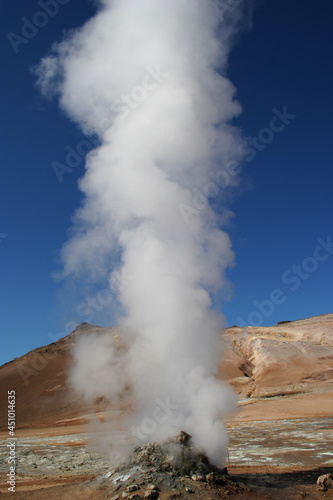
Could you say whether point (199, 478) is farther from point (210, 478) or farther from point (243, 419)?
point (243, 419)

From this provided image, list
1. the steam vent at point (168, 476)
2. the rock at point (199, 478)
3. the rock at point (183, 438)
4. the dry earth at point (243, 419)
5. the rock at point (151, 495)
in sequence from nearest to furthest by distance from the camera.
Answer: the rock at point (151, 495)
the steam vent at point (168, 476)
the rock at point (199, 478)
the rock at point (183, 438)
the dry earth at point (243, 419)

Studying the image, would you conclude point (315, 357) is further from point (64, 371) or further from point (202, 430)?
point (202, 430)

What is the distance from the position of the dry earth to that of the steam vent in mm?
98

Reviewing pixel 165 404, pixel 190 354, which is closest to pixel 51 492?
pixel 165 404

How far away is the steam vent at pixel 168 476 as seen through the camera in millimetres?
8242

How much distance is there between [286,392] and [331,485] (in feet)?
110

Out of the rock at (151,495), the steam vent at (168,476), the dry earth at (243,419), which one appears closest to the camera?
the rock at (151,495)

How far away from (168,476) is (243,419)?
22847mm

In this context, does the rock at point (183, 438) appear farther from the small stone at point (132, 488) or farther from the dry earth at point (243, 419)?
the small stone at point (132, 488)

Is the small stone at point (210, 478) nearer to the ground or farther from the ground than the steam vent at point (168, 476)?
nearer to the ground

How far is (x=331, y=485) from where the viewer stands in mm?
9016

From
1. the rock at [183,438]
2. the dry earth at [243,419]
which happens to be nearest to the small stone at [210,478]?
the dry earth at [243,419]

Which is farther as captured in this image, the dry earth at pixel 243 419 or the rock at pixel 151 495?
the dry earth at pixel 243 419

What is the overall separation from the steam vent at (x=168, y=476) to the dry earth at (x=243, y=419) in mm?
98
